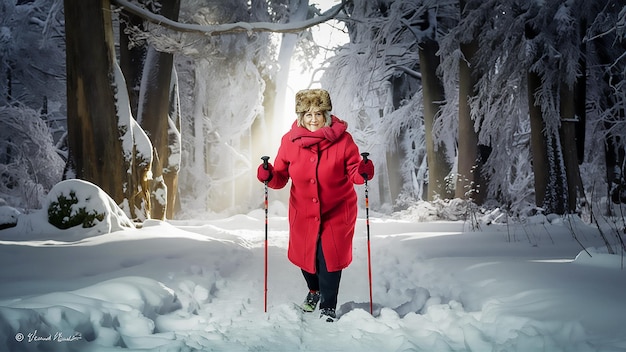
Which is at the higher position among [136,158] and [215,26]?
[215,26]

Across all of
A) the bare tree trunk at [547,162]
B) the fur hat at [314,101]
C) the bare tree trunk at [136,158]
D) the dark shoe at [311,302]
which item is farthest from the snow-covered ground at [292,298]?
the bare tree trunk at [547,162]

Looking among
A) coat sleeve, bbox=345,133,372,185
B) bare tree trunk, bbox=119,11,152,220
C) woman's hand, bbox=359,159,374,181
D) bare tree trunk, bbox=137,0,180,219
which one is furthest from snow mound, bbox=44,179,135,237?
woman's hand, bbox=359,159,374,181

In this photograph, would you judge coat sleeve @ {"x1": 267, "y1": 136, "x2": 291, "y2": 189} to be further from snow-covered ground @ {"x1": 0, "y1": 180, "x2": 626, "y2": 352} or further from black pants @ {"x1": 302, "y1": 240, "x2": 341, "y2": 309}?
snow-covered ground @ {"x1": 0, "y1": 180, "x2": 626, "y2": 352}

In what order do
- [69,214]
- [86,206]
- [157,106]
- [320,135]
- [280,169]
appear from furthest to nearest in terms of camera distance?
[157,106]
[69,214]
[86,206]
[280,169]
[320,135]

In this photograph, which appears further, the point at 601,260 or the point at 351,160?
the point at 601,260

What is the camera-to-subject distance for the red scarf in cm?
362

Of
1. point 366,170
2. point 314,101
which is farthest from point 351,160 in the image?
point 314,101

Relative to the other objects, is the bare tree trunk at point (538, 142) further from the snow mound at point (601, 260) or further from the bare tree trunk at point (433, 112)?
the snow mound at point (601, 260)

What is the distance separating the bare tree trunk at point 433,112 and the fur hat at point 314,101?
8.76 meters

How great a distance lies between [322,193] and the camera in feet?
12.1

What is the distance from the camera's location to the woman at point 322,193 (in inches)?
143

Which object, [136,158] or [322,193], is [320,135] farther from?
[136,158]

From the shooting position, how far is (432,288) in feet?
13.6

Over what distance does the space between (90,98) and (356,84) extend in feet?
29.1
